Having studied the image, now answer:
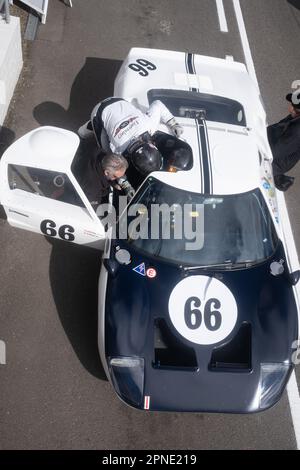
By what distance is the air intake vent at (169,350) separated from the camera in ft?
14.8

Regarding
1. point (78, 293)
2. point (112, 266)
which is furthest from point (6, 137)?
point (112, 266)

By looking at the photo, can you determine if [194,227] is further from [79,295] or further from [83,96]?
[83,96]

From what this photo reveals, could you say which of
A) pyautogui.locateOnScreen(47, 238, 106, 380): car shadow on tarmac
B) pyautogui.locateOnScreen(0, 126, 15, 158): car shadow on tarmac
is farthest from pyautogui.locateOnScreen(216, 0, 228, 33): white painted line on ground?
pyautogui.locateOnScreen(47, 238, 106, 380): car shadow on tarmac

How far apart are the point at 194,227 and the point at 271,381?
61.0 inches

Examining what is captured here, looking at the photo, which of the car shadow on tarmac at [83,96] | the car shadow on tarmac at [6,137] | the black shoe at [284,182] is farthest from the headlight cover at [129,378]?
the car shadow on tarmac at [83,96]

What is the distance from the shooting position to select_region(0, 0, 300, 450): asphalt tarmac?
15.6 ft

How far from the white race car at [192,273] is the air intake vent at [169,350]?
1 cm

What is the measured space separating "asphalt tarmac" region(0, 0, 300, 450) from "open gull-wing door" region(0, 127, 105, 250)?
597 millimetres

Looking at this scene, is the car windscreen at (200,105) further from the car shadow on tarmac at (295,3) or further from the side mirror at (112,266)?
the car shadow on tarmac at (295,3)

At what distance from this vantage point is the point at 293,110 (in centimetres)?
600

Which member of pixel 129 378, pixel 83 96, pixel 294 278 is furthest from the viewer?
pixel 83 96

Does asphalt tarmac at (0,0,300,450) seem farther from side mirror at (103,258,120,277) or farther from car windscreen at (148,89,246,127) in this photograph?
car windscreen at (148,89,246,127)

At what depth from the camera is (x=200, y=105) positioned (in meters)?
5.64
